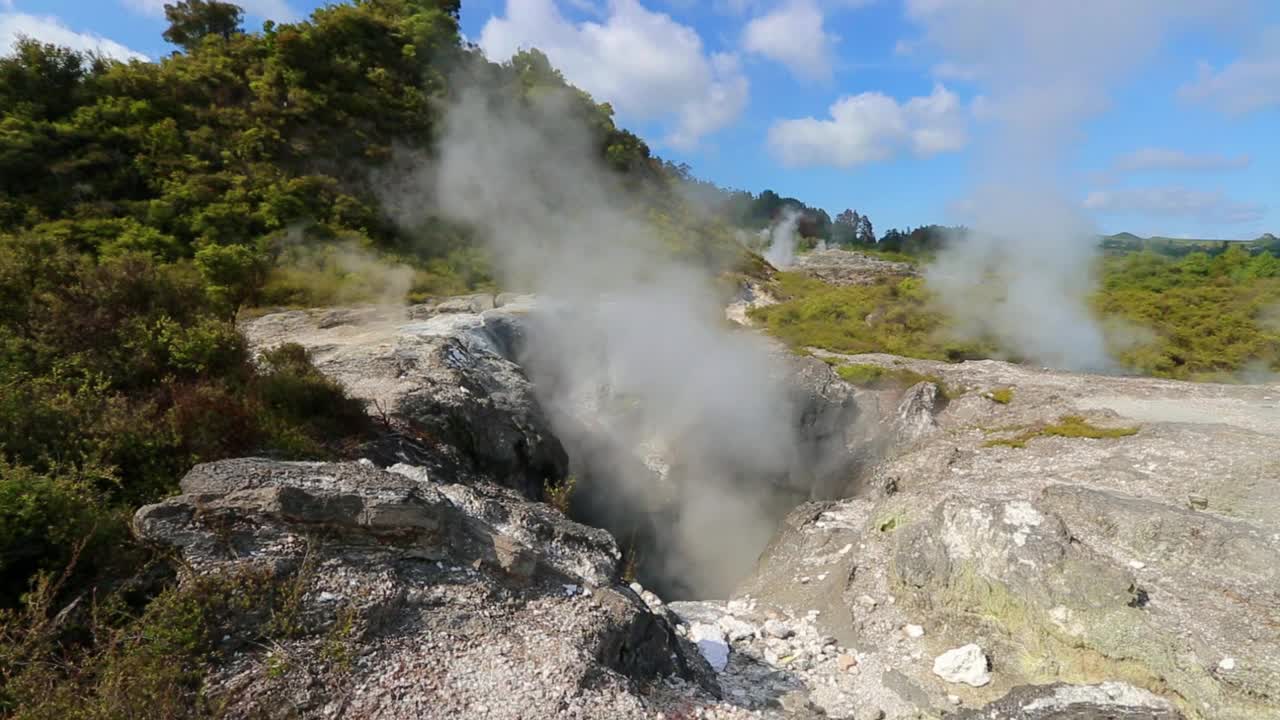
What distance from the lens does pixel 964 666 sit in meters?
9.01

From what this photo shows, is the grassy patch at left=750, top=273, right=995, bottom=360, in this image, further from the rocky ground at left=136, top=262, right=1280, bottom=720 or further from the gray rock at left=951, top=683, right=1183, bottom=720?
the gray rock at left=951, top=683, right=1183, bottom=720

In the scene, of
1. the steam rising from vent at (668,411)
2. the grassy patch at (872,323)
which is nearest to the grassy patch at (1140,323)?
the grassy patch at (872,323)

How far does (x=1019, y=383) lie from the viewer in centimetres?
1819

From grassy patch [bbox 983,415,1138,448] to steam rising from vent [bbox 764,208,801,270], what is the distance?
151 ft

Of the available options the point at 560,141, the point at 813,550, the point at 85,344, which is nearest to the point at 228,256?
the point at 85,344

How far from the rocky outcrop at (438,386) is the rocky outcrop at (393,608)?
2.91 meters

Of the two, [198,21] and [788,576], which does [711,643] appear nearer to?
[788,576]

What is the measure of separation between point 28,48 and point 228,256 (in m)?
17.7

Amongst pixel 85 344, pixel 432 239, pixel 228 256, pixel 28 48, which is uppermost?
pixel 28 48

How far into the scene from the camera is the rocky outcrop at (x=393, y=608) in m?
5.68

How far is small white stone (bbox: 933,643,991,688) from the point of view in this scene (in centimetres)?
885

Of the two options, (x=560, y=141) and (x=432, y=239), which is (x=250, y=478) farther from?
(x=560, y=141)

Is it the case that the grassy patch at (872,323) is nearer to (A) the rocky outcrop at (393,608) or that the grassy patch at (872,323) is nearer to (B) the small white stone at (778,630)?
(B) the small white stone at (778,630)

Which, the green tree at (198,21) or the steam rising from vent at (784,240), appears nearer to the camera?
the green tree at (198,21)
